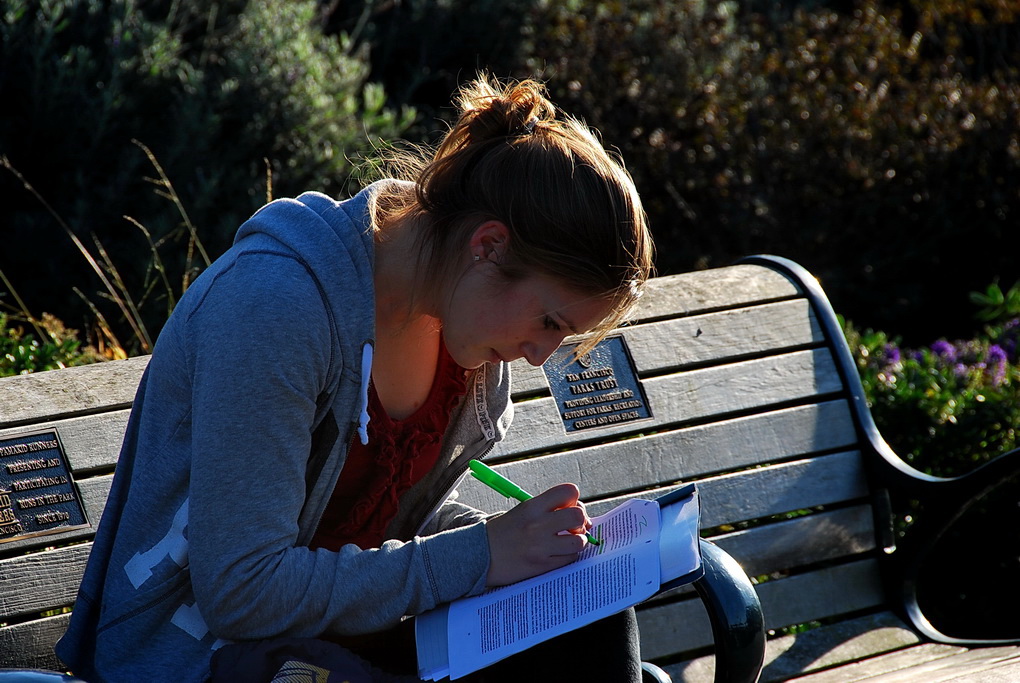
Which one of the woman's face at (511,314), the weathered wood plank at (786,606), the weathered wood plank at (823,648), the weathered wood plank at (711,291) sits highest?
the woman's face at (511,314)

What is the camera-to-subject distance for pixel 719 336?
2793 mm

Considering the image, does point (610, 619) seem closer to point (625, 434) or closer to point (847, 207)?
point (625, 434)

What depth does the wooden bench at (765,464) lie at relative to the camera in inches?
99.8

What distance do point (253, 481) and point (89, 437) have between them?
2.50ft

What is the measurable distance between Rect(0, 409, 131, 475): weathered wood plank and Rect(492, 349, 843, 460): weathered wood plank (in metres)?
0.84

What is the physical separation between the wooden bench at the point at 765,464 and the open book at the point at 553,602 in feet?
2.37

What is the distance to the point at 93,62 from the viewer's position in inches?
153

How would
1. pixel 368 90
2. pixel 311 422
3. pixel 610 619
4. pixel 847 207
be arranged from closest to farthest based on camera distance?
pixel 311 422, pixel 610 619, pixel 368 90, pixel 847 207

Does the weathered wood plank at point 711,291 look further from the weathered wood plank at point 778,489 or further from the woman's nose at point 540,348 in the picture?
the woman's nose at point 540,348

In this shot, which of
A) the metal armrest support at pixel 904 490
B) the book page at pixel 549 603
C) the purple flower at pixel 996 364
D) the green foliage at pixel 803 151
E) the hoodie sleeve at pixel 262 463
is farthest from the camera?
the green foliage at pixel 803 151

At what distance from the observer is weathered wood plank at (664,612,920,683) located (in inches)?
99.7

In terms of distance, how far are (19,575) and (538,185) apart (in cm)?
123

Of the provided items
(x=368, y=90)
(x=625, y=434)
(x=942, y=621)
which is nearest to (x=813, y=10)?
(x=368, y=90)

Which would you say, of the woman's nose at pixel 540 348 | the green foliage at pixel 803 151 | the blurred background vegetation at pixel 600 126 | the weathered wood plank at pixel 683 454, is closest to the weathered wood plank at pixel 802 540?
the weathered wood plank at pixel 683 454
